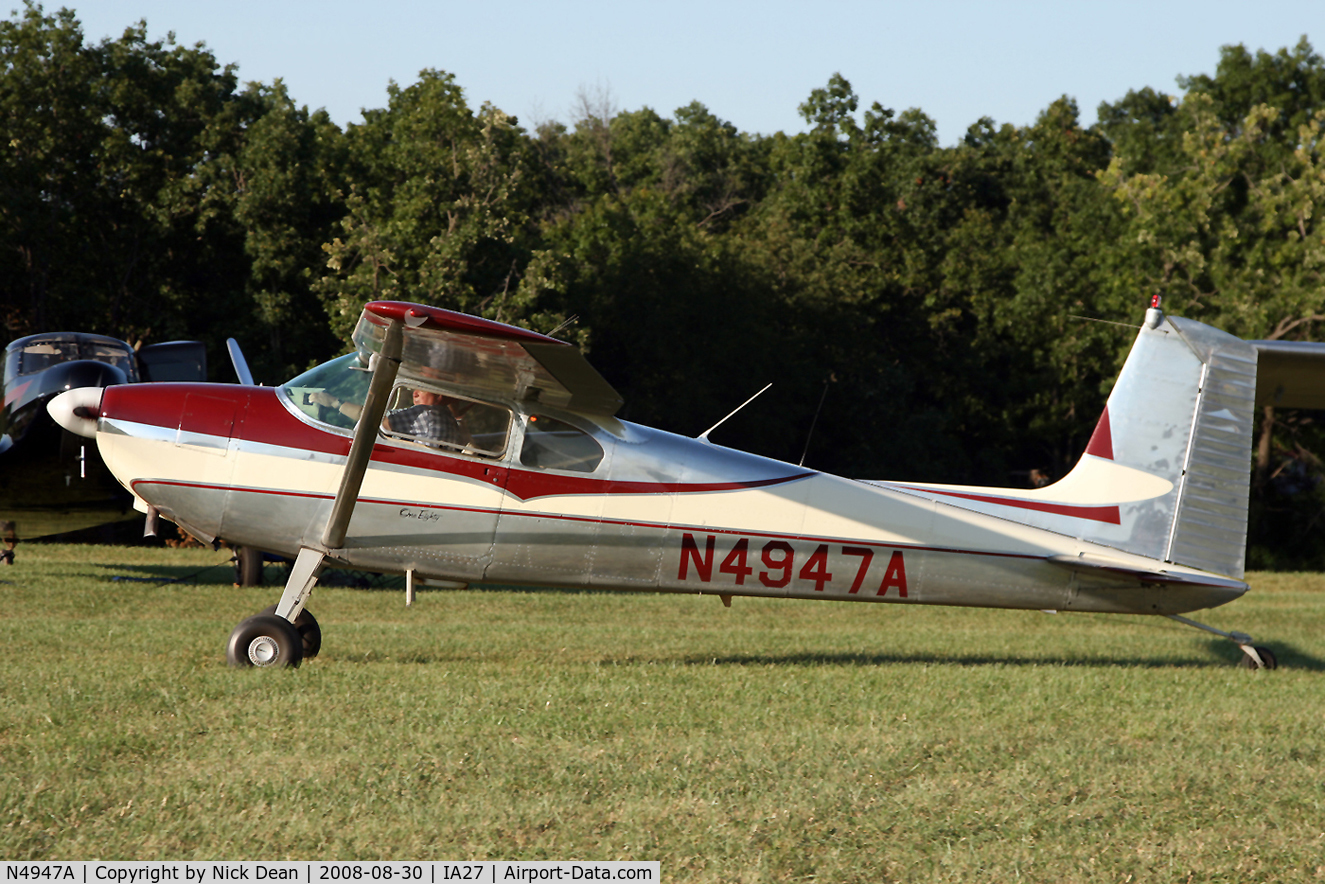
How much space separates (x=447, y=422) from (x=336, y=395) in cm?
78

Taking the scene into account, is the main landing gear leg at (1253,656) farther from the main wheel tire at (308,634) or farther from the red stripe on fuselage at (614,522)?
the main wheel tire at (308,634)

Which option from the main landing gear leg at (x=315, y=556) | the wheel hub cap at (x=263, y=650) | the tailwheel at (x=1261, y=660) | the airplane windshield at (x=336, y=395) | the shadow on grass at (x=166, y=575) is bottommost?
the shadow on grass at (x=166, y=575)

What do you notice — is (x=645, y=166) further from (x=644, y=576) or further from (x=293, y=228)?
(x=644, y=576)

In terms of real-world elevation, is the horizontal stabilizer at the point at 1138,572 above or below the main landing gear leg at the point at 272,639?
above

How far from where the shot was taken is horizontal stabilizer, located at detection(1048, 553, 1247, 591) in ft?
28.9

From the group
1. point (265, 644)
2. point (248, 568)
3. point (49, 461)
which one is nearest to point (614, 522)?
point (265, 644)

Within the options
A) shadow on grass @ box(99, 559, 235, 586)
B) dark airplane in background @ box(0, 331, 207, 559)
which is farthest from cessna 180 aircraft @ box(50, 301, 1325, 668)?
shadow on grass @ box(99, 559, 235, 586)

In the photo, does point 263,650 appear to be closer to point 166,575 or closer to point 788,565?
point 788,565

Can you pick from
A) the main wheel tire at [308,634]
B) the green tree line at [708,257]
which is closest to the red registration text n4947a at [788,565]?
the main wheel tire at [308,634]

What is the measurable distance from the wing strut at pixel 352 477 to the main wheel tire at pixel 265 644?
20 cm

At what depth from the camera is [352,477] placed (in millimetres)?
7793

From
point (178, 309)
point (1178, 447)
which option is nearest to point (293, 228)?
point (178, 309)

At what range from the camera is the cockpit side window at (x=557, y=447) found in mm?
8367

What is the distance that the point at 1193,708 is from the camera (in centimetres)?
764
